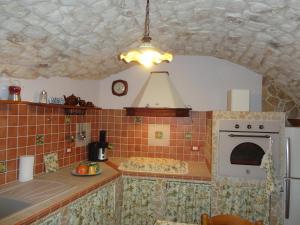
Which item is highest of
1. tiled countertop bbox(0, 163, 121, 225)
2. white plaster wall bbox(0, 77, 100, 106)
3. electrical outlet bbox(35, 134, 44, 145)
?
white plaster wall bbox(0, 77, 100, 106)

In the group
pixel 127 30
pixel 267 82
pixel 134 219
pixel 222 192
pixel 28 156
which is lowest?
pixel 134 219

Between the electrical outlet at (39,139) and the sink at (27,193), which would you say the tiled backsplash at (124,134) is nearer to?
the electrical outlet at (39,139)

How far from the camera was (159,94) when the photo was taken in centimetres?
339

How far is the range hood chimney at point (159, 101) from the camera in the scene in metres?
3.34

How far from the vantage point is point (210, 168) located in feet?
9.96

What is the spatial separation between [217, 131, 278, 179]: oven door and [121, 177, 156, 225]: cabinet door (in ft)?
2.76

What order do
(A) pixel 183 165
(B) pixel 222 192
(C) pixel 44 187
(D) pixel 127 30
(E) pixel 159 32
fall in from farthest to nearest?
(A) pixel 183 165, (B) pixel 222 192, (E) pixel 159 32, (D) pixel 127 30, (C) pixel 44 187

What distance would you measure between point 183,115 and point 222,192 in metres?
1.05

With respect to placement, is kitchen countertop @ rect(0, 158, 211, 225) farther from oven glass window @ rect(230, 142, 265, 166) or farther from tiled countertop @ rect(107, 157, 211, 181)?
oven glass window @ rect(230, 142, 265, 166)

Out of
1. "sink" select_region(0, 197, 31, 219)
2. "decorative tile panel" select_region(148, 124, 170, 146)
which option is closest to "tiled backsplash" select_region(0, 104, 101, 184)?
"sink" select_region(0, 197, 31, 219)

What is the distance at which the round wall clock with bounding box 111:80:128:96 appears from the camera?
3.82 m

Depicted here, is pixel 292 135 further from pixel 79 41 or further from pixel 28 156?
pixel 28 156

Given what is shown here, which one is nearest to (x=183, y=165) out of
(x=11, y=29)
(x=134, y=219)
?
(x=134, y=219)

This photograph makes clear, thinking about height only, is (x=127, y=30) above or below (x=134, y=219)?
above
